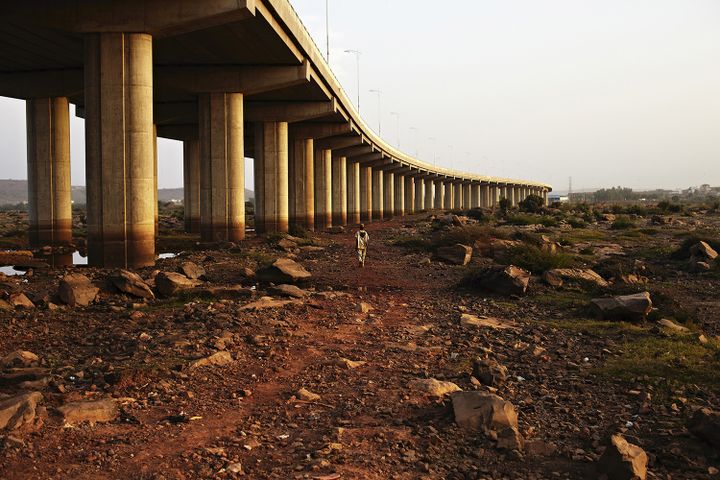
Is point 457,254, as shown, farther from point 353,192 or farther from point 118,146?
point 353,192

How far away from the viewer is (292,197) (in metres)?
55.6

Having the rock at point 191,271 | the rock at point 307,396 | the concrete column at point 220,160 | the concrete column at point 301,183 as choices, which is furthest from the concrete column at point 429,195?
the rock at point 307,396

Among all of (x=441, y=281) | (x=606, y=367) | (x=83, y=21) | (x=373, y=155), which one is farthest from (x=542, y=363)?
(x=373, y=155)

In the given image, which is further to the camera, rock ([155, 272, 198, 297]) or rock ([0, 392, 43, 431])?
rock ([155, 272, 198, 297])

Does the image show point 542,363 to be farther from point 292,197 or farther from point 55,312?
point 292,197

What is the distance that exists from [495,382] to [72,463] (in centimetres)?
512

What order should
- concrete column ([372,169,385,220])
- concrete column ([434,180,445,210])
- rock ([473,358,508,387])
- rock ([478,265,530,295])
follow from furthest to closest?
concrete column ([434,180,445,210]) < concrete column ([372,169,385,220]) < rock ([478,265,530,295]) < rock ([473,358,508,387])

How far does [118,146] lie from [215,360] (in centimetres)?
1461

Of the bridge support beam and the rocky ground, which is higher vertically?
the bridge support beam

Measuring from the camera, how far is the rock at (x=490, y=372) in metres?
8.68

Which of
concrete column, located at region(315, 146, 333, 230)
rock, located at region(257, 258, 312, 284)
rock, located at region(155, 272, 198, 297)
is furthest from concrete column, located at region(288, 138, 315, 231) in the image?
rock, located at region(155, 272, 198, 297)

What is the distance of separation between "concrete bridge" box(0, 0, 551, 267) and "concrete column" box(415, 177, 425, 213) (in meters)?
55.3

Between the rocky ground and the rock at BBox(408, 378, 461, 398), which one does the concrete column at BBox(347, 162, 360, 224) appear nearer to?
the rocky ground

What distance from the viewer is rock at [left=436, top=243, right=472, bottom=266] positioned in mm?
22562
